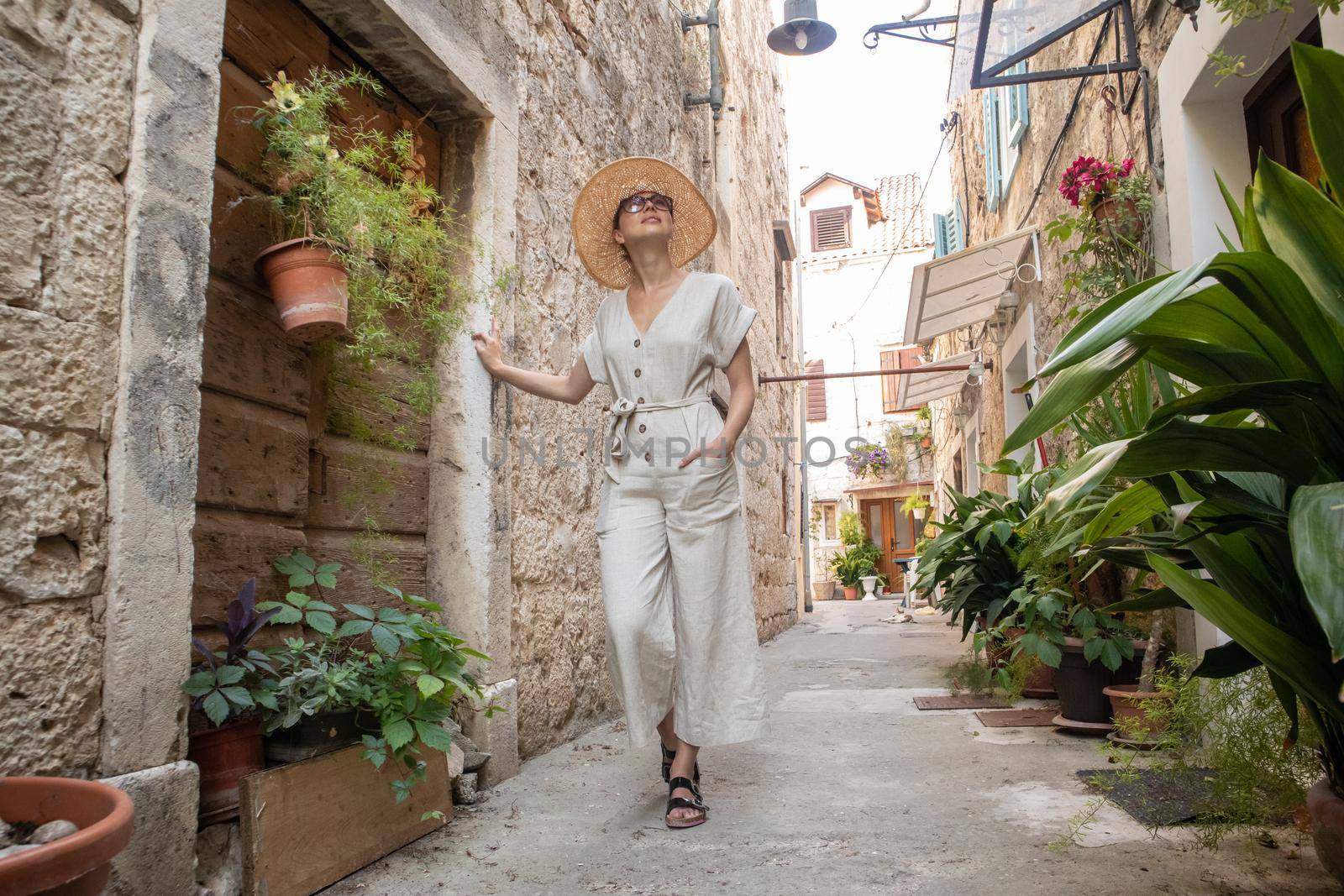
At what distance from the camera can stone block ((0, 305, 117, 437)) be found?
4.83 ft

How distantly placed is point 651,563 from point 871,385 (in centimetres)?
2320

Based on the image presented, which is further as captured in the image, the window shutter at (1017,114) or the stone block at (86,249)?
the window shutter at (1017,114)

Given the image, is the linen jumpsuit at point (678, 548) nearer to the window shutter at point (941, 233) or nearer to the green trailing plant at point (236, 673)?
the green trailing plant at point (236, 673)

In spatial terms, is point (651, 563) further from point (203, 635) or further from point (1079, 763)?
point (1079, 763)

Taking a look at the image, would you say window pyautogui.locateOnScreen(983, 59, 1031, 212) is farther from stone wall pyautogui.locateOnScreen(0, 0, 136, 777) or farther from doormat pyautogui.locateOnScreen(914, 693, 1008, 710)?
stone wall pyautogui.locateOnScreen(0, 0, 136, 777)

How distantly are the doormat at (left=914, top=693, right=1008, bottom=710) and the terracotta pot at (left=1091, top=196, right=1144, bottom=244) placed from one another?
2084mm

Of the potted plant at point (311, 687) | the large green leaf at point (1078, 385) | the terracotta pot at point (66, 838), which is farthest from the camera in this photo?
the potted plant at point (311, 687)

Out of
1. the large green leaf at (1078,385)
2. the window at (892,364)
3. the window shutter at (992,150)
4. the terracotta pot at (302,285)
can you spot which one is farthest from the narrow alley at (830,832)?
the window at (892,364)

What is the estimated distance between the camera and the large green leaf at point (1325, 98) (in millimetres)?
1445

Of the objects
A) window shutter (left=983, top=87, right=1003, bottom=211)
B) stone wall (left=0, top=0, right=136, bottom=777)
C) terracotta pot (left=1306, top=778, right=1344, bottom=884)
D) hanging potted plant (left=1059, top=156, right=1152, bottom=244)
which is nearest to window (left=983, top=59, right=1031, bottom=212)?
window shutter (left=983, top=87, right=1003, bottom=211)

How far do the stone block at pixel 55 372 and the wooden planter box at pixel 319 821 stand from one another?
765 millimetres

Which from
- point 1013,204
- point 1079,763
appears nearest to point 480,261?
point 1079,763

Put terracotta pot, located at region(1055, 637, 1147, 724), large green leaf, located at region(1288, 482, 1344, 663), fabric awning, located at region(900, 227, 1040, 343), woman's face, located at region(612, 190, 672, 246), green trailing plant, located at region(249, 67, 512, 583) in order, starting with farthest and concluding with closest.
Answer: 1. fabric awning, located at region(900, 227, 1040, 343)
2. terracotta pot, located at region(1055, 637, 1147, 724)
3. woman's face, located at region(612, 190, 672, 246)
4. green trailing plant, located at region(249, 67, 512, 583)
5. large green leaf, located at region(1288, 482, 1344, 663)

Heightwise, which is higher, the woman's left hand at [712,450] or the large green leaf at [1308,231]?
the large green leaf at [1308,231]
